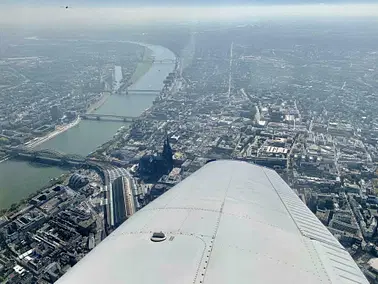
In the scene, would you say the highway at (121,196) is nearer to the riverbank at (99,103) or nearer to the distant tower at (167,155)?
the distant tower at (167,155)

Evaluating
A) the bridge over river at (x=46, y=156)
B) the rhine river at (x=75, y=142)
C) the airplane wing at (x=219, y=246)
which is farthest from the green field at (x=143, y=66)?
the airplane wing at (x=219, y=246)

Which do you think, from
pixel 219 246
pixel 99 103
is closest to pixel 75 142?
pixel 99 103

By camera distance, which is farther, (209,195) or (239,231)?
(209,195)

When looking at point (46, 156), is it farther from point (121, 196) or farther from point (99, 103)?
point (99, 103)

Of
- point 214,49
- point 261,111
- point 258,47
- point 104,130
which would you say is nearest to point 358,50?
point 258,47

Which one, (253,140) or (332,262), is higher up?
(332,262)

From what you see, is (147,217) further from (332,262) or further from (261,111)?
(261,111)
